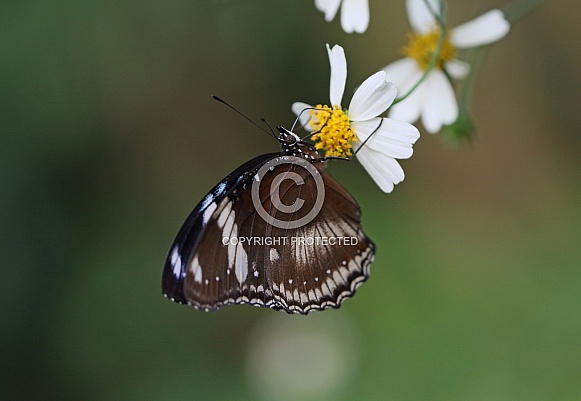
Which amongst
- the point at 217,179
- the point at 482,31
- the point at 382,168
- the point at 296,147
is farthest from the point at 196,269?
the point at 217,179

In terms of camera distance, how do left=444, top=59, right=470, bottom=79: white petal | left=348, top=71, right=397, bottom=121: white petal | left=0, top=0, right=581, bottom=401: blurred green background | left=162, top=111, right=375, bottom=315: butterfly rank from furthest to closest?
1. left=0, top=0, right=581, bottom=401: blurred green background
2. left=444, top=59, right=470, bottom=79: white petal
3. left=162, top=111, right=375, bottom=315: butterfly
4. left=348, top=71, right=397, bottom=121: white petal

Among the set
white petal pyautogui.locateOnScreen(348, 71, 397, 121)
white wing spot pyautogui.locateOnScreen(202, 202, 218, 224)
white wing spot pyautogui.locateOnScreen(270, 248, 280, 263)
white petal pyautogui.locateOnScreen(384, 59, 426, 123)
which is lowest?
white wing spot pyautogui.locateOnScreen(270, 248, 280, 263)

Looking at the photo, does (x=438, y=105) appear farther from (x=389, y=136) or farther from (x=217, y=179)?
(x=217, y=179)

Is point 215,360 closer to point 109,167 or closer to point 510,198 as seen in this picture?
point 109,167

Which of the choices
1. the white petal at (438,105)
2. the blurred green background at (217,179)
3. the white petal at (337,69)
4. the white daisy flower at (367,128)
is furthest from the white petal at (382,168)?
the blurred green background at (217,179)

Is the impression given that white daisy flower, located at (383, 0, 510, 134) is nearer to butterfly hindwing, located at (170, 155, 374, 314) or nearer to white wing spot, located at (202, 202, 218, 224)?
butterfly hindwing, located at (170, 155, 374, 314)

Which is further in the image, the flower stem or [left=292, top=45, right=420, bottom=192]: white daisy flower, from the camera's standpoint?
the flower stem

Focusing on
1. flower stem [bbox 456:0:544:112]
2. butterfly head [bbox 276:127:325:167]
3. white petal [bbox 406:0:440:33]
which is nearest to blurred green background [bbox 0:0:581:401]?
flower stem [bbox 456:0:544:112]
